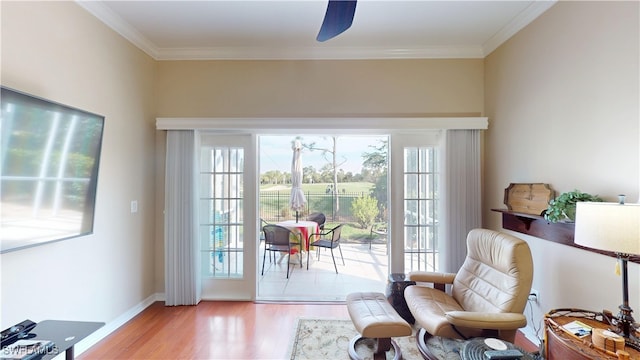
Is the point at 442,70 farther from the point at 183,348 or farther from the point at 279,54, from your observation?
the point at 183,348

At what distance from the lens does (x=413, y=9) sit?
2.50 meters

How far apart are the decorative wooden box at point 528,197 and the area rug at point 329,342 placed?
158 centimetres

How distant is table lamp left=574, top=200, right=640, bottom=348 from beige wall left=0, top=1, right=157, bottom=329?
3473 mm

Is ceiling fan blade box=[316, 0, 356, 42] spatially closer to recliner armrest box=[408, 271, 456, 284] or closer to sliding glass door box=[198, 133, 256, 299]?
sliding glass door box=[198, 133, 256, 299]

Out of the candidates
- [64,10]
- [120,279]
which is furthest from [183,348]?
[64,10]

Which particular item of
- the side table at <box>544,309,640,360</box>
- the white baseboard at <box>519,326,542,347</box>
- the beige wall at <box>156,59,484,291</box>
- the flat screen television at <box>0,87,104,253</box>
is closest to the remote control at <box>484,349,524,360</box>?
the side table at <box>544,309,640,360</box>

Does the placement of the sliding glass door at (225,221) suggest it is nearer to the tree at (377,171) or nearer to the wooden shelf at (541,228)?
the wooden shelf at (541,228)

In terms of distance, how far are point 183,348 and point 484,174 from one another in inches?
141

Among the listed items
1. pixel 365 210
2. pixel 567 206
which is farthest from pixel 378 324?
pixel 365 210

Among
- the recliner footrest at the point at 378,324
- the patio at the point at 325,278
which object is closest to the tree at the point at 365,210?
the patio at the point at 325,278

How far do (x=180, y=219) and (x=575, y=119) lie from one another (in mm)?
3849

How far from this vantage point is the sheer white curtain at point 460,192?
10.3 feet

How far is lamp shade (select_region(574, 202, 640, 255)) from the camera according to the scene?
1322 millimetres

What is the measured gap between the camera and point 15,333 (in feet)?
5.25
